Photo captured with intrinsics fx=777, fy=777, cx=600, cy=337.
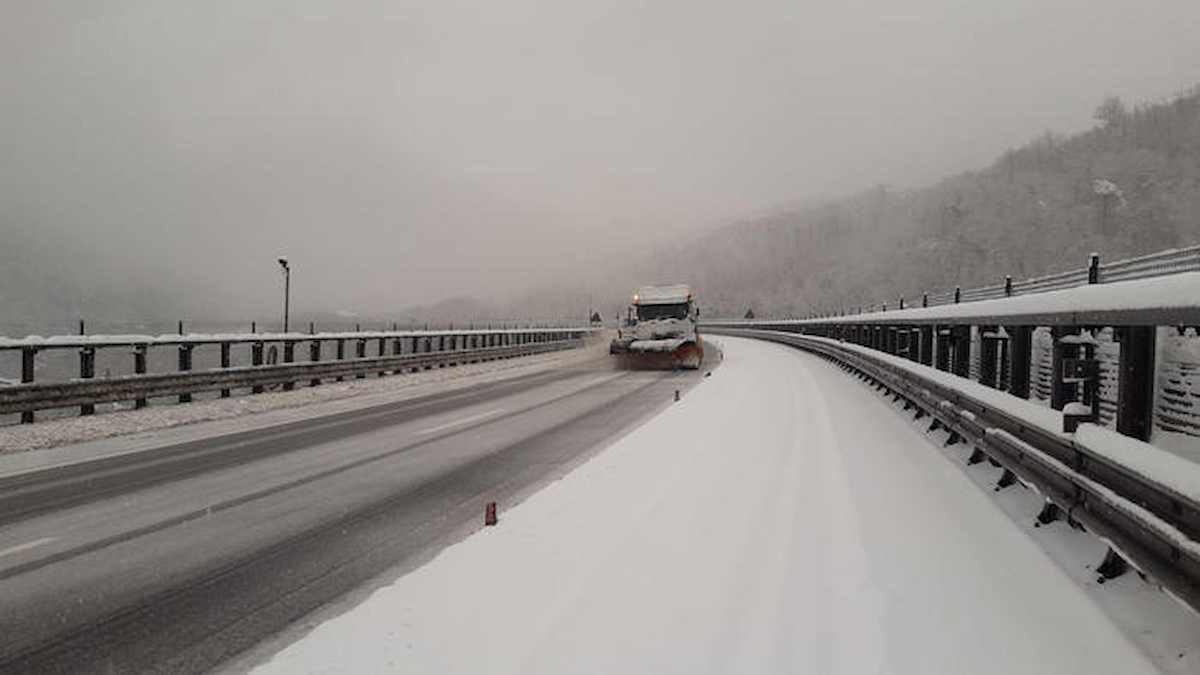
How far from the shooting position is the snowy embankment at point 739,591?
4023mm

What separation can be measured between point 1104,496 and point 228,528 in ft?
21.7

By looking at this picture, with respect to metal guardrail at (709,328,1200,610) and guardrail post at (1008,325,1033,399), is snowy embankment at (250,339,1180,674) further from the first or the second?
guardrail post at (1008,325,1033,399)

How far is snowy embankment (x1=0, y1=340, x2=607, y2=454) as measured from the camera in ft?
39.8

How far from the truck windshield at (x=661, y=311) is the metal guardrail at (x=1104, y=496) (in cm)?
2172

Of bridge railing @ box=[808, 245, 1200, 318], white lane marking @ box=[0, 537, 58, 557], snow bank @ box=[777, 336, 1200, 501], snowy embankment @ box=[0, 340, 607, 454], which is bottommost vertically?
snowy embankment @ box=[0, 340, 607, 454]

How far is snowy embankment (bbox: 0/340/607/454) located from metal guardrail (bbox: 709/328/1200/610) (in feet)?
40.8

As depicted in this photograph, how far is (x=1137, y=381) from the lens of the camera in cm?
514

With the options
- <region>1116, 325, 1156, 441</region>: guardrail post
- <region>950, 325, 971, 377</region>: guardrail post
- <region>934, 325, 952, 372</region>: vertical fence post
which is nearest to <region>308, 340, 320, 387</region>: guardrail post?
<region>934, 325, 952, 372</region>: vertical fence post

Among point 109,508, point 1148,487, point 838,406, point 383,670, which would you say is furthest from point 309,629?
point 838,406

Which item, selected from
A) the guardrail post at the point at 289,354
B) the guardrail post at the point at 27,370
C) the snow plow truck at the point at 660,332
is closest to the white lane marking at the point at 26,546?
the guardrail post at the point at 27,370

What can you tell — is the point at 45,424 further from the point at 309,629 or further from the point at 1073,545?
the point at 1073,545

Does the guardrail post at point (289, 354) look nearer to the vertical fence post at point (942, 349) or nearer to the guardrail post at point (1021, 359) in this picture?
the vertical fence post at point (942, 349)

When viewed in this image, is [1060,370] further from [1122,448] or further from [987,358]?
[987,358]

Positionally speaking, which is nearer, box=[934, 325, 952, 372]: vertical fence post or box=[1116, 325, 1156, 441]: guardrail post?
box=[1116, 325, 1156, 441]: guardrail post
